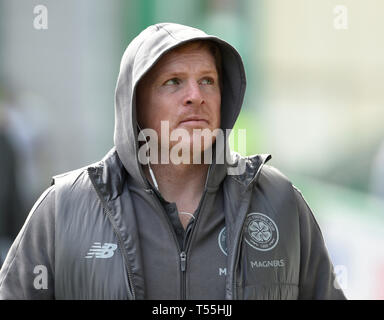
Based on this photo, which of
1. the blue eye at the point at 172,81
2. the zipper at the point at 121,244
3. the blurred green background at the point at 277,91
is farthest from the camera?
the blurred green background at the point at 277,91

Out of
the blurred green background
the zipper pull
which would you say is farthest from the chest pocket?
the blurred green background

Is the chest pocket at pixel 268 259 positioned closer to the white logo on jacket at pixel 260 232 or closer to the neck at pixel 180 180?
the white logo on jacket at pixel 260 232

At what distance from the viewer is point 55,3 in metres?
6.70

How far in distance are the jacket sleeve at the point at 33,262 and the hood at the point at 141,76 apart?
0.38m

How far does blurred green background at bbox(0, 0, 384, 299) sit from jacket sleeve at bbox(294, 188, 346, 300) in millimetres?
3046

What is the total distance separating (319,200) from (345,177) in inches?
13.1

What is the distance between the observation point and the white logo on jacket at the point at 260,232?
259 cm

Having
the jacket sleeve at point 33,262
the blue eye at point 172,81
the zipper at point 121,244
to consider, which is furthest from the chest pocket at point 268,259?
the jacket sleeve at point 33,262

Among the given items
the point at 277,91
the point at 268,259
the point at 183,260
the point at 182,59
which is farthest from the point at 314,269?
the point at 277,91

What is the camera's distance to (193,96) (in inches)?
105

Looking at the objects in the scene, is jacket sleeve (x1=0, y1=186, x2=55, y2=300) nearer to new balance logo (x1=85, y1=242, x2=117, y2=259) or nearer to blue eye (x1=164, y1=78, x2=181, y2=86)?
new balance logo (x1=85, y1=242, x2=117, y2=259)
